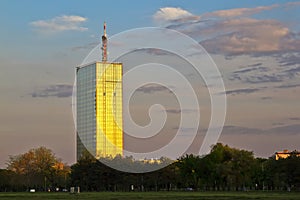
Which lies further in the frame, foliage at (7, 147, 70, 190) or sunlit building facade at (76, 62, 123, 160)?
sunlit building facade at (76, 62, 123, 160)

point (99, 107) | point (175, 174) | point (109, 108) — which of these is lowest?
point (175, 174)

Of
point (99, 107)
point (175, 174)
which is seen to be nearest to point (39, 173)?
point (99, 107)

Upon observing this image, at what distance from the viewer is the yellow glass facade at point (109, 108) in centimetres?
15838

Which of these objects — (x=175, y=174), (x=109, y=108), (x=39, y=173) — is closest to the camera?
(x=175, y=174)

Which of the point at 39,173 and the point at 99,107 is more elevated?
the point at 99,107

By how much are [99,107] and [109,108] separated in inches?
257

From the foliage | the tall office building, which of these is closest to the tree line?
the foliage

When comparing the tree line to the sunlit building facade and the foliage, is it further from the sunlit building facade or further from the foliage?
the sunlit building facade

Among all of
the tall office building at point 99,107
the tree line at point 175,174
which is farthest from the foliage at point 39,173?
the tall office building at point 99,107

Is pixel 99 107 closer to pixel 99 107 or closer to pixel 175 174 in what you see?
pixel 99 107

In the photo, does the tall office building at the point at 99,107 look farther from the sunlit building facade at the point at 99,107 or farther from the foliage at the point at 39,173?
the foliage at the point at 39,173

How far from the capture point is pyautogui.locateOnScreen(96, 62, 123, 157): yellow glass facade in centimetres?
15838

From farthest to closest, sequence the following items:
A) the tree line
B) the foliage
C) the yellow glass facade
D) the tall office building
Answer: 1. the yellow glass facade
2. the tall office building
3. the foliage
4. the tree line

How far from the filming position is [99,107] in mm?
158875
